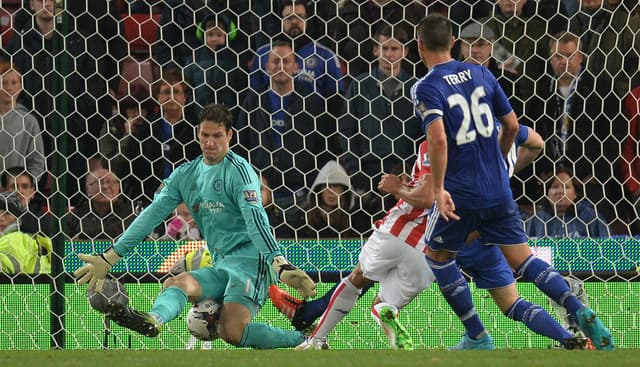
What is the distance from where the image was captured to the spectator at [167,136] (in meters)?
8.28

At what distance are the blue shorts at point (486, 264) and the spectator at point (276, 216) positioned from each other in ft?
5.03

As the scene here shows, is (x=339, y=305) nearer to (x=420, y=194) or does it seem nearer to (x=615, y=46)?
(x=420, y=194)

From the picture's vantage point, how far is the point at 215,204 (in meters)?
7.08

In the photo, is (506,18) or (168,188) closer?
(168,188)

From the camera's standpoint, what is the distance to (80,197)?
789 centimetres

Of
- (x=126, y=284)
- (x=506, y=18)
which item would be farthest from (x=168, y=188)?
(x=506, y=18)

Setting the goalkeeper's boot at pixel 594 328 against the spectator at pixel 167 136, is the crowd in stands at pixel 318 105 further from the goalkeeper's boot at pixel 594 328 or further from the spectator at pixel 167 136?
the goalkeeper's boot at pixel 594 328

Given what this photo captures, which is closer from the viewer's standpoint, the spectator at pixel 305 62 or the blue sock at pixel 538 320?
the blue sock at pixel 538 320

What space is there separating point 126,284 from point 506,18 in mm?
3020

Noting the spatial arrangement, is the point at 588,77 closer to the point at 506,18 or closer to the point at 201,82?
the point at 506,18

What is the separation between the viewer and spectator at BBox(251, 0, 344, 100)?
8.39 meters

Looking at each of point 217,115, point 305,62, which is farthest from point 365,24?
point 217,115

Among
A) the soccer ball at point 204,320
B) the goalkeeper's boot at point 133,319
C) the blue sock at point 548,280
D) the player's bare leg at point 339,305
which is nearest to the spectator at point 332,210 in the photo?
the player's bare leg at point 339,305

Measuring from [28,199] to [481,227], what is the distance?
3189mm
